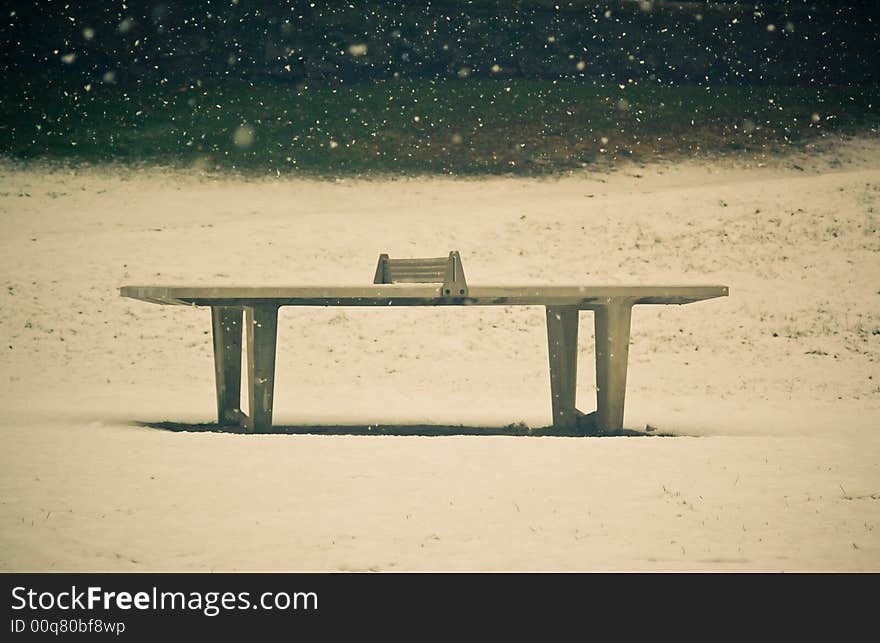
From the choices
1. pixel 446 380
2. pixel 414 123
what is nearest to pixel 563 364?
pixel 446 380

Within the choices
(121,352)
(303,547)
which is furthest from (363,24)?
(303,547)

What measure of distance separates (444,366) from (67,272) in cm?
509

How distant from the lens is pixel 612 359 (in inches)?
246

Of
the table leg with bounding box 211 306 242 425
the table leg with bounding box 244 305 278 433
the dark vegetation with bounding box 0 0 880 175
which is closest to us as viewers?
the table leg with bounding box 244 305 278 433

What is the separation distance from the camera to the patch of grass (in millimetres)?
21047

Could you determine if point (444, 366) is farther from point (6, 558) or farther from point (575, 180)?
point (575, 180)

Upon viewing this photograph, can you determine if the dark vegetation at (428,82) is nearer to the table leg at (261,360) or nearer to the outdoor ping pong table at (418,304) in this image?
the outdoor ping pong table at (418,304)

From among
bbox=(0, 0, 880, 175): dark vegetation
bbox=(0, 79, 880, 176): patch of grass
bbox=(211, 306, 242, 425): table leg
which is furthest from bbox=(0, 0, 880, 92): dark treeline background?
bbox=(211, 306, 242, 425): table leg

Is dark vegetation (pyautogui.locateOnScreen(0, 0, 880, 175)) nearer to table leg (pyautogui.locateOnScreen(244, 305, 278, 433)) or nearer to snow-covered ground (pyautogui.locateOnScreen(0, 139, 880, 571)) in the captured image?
snow-covered ground (pyautogui.locateOnScreen(0, 139, 880, 571))

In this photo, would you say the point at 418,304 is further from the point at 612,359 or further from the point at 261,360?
the point at 612,359

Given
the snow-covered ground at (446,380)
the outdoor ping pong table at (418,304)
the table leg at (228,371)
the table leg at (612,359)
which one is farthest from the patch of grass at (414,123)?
the table leg at (612,359)

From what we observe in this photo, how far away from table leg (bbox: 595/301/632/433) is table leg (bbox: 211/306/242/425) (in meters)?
2.36

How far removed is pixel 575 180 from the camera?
65.3 ft
